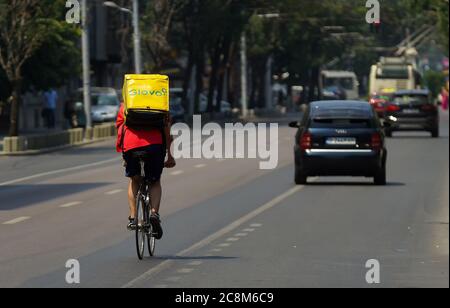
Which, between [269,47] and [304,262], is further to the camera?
[269,47]

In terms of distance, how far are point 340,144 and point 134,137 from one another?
15.2m

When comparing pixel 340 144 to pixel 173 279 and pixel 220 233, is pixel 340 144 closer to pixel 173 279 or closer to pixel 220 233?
pixel 220 233

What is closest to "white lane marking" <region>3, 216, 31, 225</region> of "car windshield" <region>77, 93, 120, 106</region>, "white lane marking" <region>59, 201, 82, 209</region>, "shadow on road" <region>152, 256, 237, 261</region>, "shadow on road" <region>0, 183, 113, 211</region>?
"shadow on road" <region>0, 183, 113, 211</region>

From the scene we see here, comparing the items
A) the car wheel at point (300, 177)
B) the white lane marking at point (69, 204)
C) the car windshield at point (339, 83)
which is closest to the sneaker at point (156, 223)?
the white lane marking at point (69, 204)

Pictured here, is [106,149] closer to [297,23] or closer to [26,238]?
[26,238]

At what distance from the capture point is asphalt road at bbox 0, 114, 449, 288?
50.8 ft

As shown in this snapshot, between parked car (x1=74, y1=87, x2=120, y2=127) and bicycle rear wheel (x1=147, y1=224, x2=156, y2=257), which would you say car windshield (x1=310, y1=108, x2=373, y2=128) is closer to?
bicycle rear wheel (x1=147, y1=224, x2=156, y2=257)

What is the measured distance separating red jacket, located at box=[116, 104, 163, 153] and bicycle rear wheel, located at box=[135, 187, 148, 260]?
67cm

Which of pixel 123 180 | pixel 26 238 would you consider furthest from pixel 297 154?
pixel 26 238

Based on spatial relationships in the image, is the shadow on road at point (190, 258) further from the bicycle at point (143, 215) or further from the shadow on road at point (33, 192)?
the shadow on road at point (33, 192)

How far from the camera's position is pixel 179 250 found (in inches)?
719

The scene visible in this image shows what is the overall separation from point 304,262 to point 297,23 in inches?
3424

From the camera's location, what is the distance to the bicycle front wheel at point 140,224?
54.7ft

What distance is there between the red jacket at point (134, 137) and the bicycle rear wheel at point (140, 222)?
665 mm
